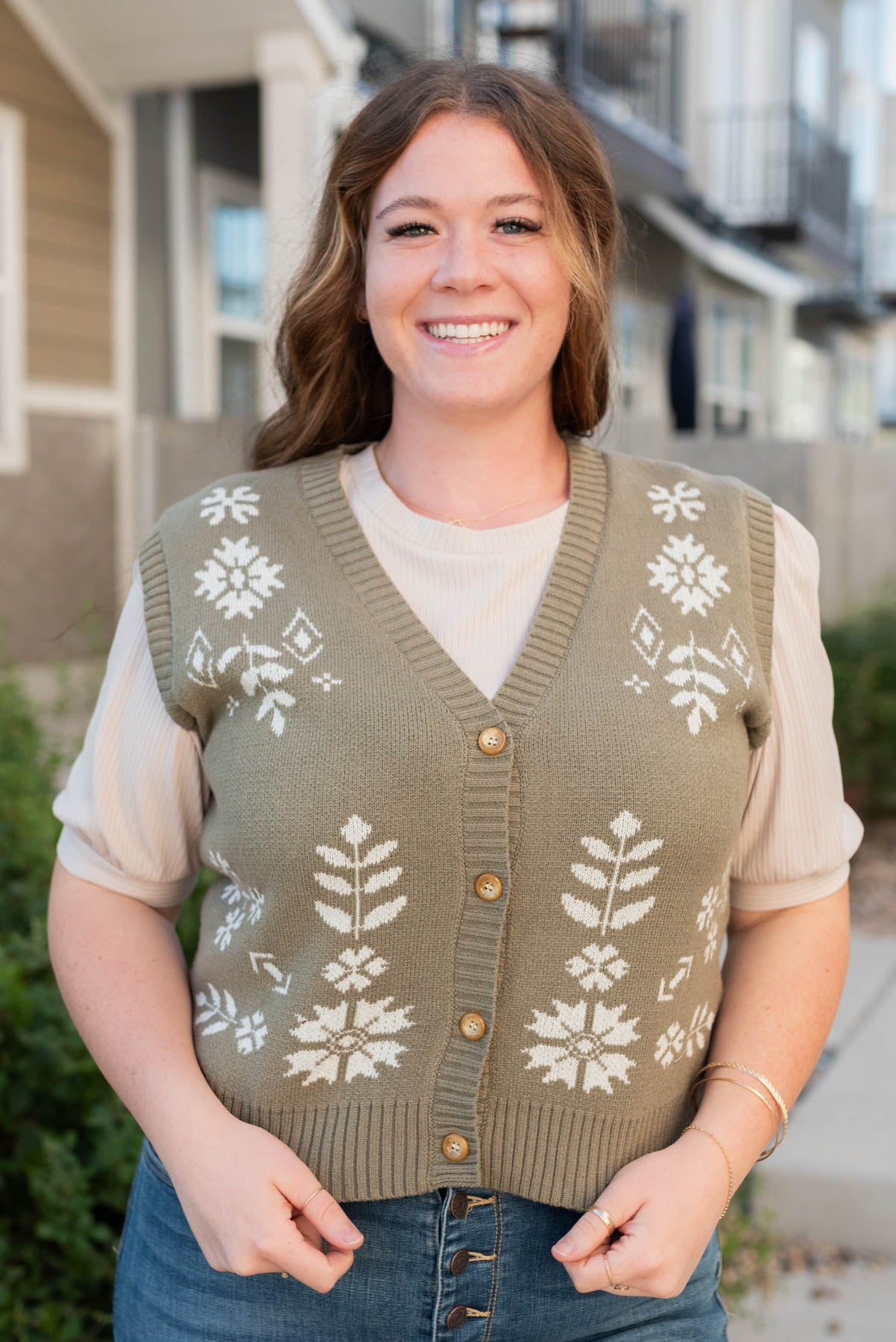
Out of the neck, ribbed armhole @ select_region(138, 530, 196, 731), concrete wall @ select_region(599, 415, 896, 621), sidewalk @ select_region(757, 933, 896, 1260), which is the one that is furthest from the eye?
concrete wall @ select_region(599, 415, 896, 621)

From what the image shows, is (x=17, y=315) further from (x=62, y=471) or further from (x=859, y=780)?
(x=859, y=780)

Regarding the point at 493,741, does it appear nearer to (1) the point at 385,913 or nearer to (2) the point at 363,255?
(1) the point at 385,913

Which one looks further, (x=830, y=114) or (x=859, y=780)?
(x=830, y=114)

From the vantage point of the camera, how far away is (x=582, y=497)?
167 cm

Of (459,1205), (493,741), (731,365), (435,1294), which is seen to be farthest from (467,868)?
(731,365)

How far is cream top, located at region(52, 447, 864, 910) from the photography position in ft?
5.25

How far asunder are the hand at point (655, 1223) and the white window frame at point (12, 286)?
6.24 metres

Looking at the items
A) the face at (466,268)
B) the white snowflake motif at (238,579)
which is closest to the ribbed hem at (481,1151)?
the white snowflake motif at (238,579)

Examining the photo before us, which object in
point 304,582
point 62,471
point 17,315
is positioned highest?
point 304,582

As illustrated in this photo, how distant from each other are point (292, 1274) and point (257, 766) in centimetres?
51

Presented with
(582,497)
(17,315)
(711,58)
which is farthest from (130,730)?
(711,58)

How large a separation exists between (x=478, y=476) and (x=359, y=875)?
515 mm

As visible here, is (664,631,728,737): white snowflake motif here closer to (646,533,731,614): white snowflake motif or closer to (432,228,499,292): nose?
(646,533,731,614): white snowflake motif

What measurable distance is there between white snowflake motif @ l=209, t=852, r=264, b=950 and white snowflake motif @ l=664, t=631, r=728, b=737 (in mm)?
503
